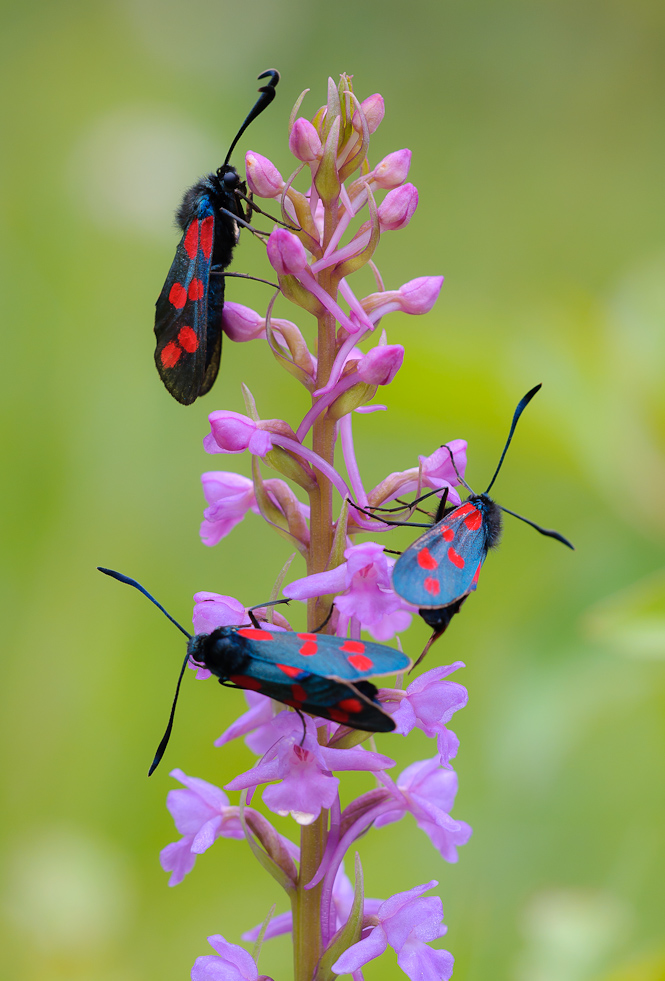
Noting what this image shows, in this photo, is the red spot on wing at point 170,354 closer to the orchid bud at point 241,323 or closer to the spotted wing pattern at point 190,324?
the spotted wing pattern at point 190,324

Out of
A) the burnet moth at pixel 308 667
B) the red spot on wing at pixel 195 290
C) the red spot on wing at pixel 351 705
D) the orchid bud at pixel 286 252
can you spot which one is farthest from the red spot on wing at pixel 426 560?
the red spot on wing at pixel 195 290

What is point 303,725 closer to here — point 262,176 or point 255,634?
point 255,634

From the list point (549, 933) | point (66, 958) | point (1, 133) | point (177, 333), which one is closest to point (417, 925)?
point (549, 933)

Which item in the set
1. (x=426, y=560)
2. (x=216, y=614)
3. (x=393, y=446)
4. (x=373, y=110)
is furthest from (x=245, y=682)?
(x=393, y=446)

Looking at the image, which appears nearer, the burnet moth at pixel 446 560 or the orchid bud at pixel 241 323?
the burnet moth at pixel 446 560

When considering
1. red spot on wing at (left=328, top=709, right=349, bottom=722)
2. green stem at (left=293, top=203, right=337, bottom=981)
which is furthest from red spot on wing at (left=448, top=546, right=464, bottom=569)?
red spot on wing at (left=328, top=709, right=349, bottom=722)

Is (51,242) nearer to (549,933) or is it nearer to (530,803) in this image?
(530,803)

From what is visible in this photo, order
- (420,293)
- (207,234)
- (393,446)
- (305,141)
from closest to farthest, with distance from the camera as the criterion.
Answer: (305,141)
(420,293)
(207,234)
(393,446)
